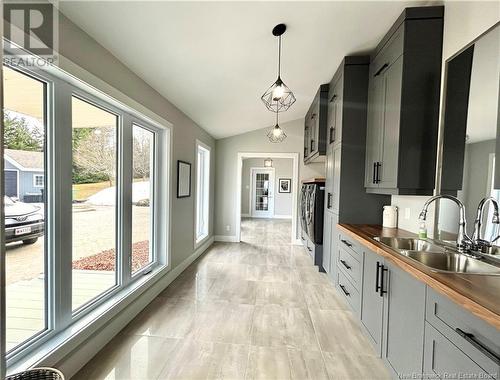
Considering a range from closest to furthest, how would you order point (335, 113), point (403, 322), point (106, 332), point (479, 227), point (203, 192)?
point (403, 322) < point (479, 227) < point (106, 332) < point (335, 113) < point (203, 192)

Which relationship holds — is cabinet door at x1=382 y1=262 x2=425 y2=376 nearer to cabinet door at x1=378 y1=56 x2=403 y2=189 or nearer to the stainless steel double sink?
the stainless steel double sink

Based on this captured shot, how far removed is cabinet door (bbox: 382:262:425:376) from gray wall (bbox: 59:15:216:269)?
98.8 inches

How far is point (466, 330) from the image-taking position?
1.09 m

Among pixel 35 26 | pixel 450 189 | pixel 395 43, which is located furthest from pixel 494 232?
pixel 35 26

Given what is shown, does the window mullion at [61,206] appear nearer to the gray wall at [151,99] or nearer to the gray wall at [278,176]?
the gray wall at [151,99]

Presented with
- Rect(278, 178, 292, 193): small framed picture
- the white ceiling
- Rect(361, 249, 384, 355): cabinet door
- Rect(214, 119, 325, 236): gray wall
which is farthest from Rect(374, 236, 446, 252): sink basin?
Rect(278, 178, 292, 193): small framed picture

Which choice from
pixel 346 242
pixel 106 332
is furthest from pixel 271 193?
pixel 106 332

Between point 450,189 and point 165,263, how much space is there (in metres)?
3.16

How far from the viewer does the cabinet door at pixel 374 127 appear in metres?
2.59

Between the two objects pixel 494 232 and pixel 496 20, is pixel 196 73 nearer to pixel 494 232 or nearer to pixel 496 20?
pixel 496 20

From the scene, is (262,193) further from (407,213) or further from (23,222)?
(23,222)

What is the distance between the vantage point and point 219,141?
618cm

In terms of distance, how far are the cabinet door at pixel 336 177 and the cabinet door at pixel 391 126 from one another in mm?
650

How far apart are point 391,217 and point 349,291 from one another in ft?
3.08
